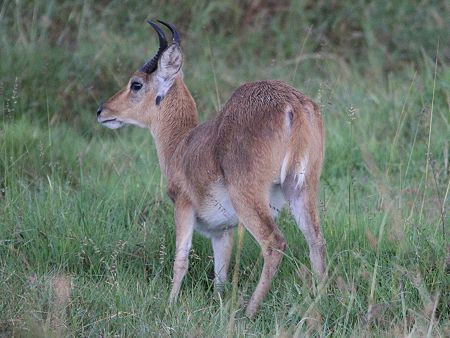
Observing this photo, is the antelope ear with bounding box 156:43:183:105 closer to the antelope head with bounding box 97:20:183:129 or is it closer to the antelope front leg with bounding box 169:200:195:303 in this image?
the antelope head with bounding box 97:20:183:129

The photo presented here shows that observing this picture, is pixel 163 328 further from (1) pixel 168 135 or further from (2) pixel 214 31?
(2) pixel 214 31

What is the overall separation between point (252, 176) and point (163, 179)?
190 cm

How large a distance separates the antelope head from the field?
45 centimetres

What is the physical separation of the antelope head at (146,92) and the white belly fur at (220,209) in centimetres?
93

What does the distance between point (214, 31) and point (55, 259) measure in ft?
15.0

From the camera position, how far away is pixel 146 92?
5.79m

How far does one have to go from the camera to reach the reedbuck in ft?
15.1

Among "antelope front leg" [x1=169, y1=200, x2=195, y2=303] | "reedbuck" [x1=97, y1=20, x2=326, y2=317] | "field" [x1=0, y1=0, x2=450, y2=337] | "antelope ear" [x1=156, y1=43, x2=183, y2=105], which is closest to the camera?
"field" [x1=0, y1=0, x2=450, y2=337]

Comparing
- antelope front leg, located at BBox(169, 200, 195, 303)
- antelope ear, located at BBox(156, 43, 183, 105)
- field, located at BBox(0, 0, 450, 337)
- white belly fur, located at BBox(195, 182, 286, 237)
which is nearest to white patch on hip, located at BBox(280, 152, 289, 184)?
white belly fur, located at BBox(195, 182, 286, 237)

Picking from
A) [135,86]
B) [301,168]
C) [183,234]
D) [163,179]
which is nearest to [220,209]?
[183,234]

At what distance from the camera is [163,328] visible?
421 cm

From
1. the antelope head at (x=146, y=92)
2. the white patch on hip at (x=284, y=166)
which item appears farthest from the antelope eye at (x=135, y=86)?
the white patch on hip at (x=284, y=166)

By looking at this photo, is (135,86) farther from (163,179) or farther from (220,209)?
(220,209)

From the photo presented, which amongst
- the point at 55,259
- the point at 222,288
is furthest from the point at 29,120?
the point at 222,288
